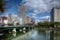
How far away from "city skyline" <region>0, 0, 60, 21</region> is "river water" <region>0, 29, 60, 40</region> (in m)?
0.28

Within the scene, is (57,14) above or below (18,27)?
above

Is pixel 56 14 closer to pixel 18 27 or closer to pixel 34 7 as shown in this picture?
pixel 34 7

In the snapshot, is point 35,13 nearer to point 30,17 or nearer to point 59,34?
point 30,17

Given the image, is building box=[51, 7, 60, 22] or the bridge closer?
building box=[51, 7, 60, 22]

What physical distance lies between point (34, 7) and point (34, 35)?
560 millimetres

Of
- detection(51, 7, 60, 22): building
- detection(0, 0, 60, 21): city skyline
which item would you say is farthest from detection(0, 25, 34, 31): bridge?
detection(51, 7, 60, 22): building

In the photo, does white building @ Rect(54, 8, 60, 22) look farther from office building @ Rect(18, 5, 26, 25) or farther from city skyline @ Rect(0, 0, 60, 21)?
office building @ Rect(18, 5, 26, 25)

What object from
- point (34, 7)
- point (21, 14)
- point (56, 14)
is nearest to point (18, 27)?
point (21, 14)

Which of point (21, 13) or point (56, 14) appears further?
point (21, 13)

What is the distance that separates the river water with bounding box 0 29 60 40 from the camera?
285 centimetres

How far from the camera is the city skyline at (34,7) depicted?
2.89 meters

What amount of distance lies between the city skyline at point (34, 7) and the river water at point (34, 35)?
0.28m

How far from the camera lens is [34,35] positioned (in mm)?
2898

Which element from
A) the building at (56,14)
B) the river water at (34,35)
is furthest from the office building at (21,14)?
the building at (56,14)
